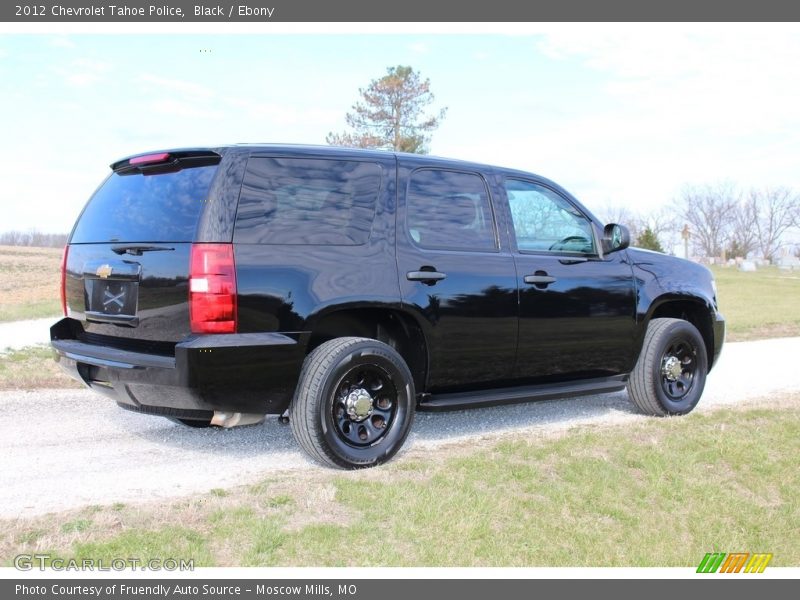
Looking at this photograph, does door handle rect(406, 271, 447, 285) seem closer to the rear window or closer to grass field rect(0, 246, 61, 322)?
the rear window

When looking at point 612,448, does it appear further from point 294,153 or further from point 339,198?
point 294,153

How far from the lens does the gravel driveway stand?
4.60m

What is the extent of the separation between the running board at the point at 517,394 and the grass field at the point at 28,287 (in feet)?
25.3

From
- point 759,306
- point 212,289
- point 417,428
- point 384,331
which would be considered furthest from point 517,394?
point 759,306

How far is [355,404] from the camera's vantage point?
16.4ft

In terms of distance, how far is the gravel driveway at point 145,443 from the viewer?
4.60m

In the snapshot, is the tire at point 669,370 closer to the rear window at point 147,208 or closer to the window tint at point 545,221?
the window tint at point 545,221

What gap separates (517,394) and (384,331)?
43.9 inches

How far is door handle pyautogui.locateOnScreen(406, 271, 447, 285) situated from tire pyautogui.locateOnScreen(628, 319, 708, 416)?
7.33 feet

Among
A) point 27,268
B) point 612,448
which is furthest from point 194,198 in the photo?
point 27,268

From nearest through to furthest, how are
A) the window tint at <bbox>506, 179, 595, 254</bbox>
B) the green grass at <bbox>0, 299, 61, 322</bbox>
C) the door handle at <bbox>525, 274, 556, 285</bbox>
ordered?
1. the door handle at <bbox>525, 274, 556, 285</bbox>
2. the window tint at <bbox>506, 179, 595, 254</bbox>
3. the green grass at <bbox>0, 299, 61, 322</bbox>

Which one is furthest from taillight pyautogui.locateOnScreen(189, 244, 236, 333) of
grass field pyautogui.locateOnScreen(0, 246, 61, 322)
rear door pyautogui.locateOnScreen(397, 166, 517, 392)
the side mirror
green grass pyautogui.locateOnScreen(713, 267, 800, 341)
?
green grass pyautogui.locateOnScreen(713, 267, 800, 341)

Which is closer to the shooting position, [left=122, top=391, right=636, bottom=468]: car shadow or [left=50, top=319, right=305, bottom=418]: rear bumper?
[left=50, top=319, right=305, bottom=418]: rear bumper

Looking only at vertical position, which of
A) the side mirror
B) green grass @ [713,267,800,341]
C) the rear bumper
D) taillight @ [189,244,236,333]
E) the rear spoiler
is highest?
the rear spoiler
